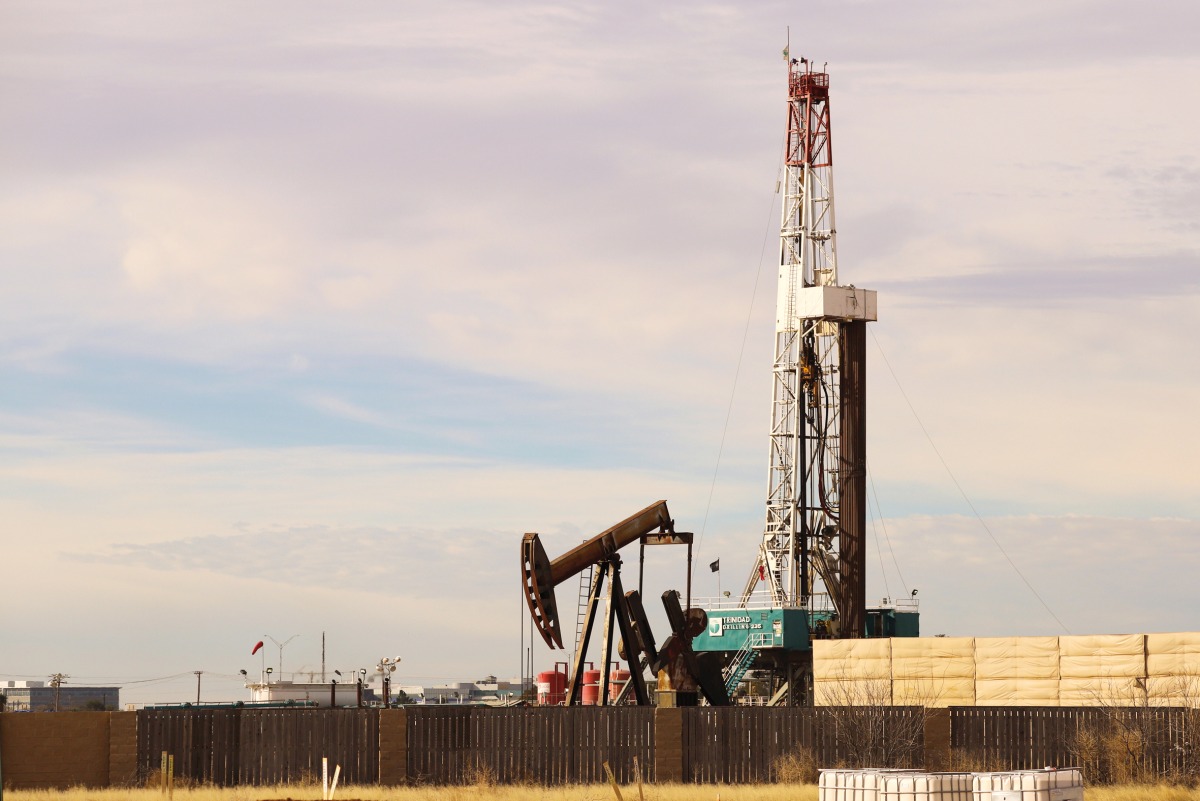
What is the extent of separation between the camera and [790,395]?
7800 centimetres

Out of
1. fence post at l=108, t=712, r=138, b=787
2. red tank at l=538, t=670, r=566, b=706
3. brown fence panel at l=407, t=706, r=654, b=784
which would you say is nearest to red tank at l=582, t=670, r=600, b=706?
red tank at l=538, t=670, r=566, b=706

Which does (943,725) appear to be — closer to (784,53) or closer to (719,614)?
(719,614)

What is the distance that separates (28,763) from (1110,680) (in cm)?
3459

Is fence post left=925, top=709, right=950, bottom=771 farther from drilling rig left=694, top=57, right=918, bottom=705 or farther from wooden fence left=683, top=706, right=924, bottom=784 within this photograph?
drilling rig left=694, top=57, right=918, bottom=705

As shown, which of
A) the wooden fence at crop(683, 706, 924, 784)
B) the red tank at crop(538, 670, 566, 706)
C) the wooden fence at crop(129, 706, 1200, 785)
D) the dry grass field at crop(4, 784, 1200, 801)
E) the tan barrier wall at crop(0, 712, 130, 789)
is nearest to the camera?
the dry grass field at crop(4, 784, 1200, 801)

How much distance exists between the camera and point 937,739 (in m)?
36.8

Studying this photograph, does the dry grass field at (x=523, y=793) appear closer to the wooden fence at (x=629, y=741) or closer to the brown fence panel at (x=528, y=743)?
the wooden fence at (x=629, y=741)

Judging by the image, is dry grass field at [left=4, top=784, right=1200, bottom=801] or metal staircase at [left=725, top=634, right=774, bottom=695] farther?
metal staircase at [left=725, top=634, right=774, bottom=695]

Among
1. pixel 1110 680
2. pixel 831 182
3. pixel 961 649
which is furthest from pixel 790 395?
pixel 1110 680

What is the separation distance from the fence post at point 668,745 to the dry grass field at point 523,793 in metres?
0.75

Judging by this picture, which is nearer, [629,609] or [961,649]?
[629,609]

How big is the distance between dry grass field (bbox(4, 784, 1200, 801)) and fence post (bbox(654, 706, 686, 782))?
0.75 meters

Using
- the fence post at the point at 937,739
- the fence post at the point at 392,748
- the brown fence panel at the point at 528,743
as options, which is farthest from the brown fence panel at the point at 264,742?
the fence post at the point at 937,739

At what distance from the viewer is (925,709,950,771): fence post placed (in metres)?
36.6
